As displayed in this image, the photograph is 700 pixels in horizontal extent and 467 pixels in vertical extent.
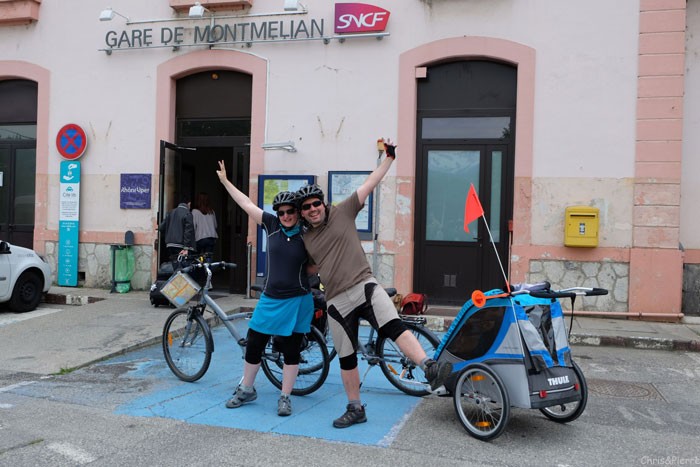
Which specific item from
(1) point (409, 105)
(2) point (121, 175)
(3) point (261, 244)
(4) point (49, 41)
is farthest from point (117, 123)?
(1) point (409, 105)

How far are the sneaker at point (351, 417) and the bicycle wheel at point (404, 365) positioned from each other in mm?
752

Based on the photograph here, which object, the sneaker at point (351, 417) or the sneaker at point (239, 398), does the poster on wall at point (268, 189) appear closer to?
the sneaker at point (239, 398)

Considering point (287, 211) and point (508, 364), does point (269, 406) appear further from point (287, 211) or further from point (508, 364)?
point (508, 364)

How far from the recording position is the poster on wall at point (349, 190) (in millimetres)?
10398

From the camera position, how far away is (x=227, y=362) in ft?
22.6

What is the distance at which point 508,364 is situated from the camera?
14.8 ft

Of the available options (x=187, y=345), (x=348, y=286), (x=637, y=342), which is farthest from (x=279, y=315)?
(x=637, y=342)

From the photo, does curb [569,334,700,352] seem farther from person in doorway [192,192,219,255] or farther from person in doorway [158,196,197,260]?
person in doorway [192,192,219,255]

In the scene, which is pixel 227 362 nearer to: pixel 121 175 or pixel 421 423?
pixel 421 423

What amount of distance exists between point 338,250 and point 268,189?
6.18 m

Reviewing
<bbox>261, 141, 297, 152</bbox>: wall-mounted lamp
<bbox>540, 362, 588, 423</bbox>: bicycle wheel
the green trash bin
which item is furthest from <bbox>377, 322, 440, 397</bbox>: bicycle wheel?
the green trash bin

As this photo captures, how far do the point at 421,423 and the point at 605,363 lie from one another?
131 inches

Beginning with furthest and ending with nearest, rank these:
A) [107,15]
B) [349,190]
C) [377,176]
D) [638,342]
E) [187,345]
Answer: [107,15] < [349,190] < [638,342] < [187,345] < [377,176]

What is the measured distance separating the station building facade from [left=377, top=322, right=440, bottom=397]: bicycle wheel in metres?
4.61
